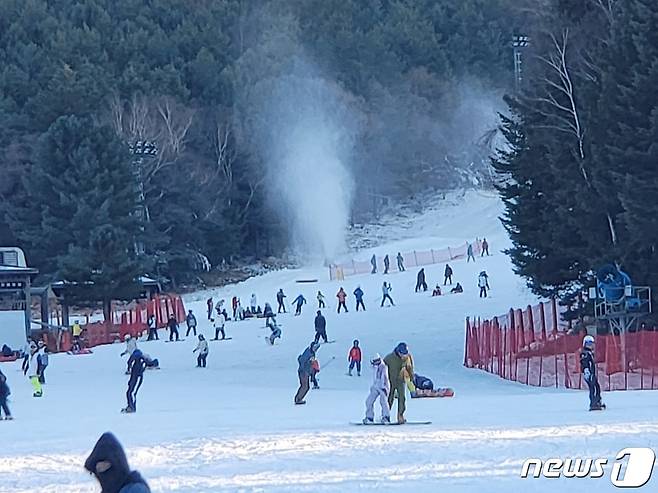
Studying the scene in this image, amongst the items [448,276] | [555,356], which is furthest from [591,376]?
[448,276]

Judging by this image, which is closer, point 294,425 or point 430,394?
point 294,425

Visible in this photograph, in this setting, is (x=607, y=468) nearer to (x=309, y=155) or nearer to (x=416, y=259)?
(x=416, y=259)

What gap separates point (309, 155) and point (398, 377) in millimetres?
74833

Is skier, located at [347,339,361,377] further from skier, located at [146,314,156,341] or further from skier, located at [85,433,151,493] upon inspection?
skier, located at [85,433,151,493]

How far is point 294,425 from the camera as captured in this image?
20.7m

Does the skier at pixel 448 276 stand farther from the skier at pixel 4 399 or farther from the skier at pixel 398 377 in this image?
the skier at pixel 398 377

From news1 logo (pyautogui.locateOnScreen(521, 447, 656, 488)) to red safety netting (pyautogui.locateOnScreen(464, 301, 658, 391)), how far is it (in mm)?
14028

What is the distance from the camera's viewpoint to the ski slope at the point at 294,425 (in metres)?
15.1

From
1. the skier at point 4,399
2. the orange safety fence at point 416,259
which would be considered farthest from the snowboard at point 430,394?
the orange safety fence at point 416,259

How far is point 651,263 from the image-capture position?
115 ft

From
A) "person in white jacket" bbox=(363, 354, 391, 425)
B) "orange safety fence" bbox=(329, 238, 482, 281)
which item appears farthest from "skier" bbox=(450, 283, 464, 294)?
"person in white jacket" bbox=(363, 354, 391, 425)

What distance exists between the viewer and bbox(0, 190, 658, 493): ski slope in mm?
15062

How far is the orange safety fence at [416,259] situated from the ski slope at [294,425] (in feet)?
80.7

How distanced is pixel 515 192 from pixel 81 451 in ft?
83.5
